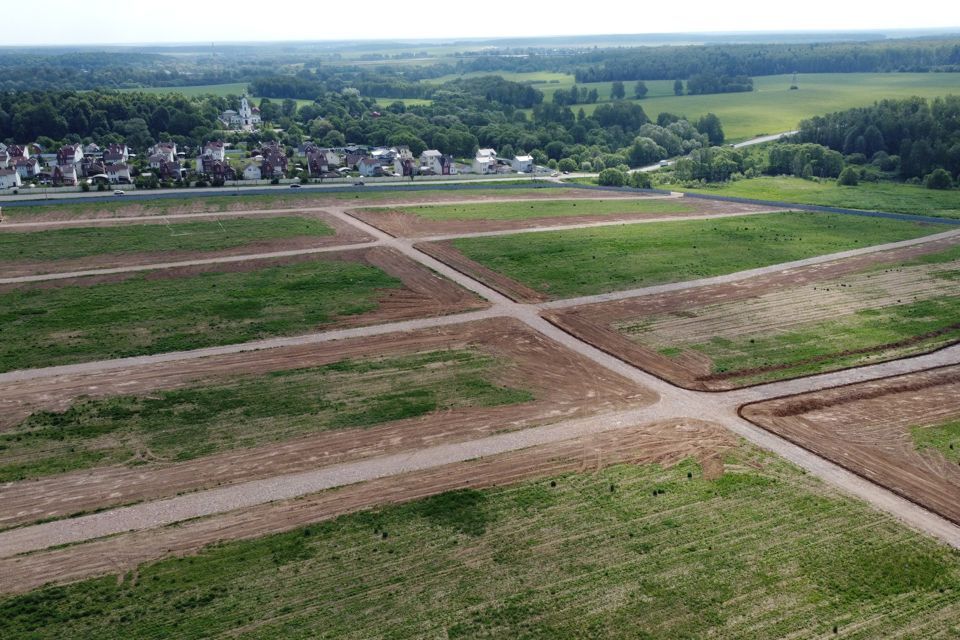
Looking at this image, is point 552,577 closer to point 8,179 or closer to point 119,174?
point 8,179

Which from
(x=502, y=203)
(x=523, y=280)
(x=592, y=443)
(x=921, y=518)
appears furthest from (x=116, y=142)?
(x=921, y=518)

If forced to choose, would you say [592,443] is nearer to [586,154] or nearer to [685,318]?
[685,318]

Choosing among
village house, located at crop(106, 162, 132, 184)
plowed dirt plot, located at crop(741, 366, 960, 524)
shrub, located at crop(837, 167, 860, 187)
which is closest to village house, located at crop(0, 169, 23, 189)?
village house, located at crop(106, 162, 132, 184)

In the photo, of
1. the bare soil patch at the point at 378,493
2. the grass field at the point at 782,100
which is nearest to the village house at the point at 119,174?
the bare soil patch at the point at 378,493

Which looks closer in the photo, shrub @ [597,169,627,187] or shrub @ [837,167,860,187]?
shrub @ [597,169,627,187]

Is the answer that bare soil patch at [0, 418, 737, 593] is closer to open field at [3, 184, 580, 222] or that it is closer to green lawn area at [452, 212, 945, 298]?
green lawn area at [452, 212, 945, 298]
